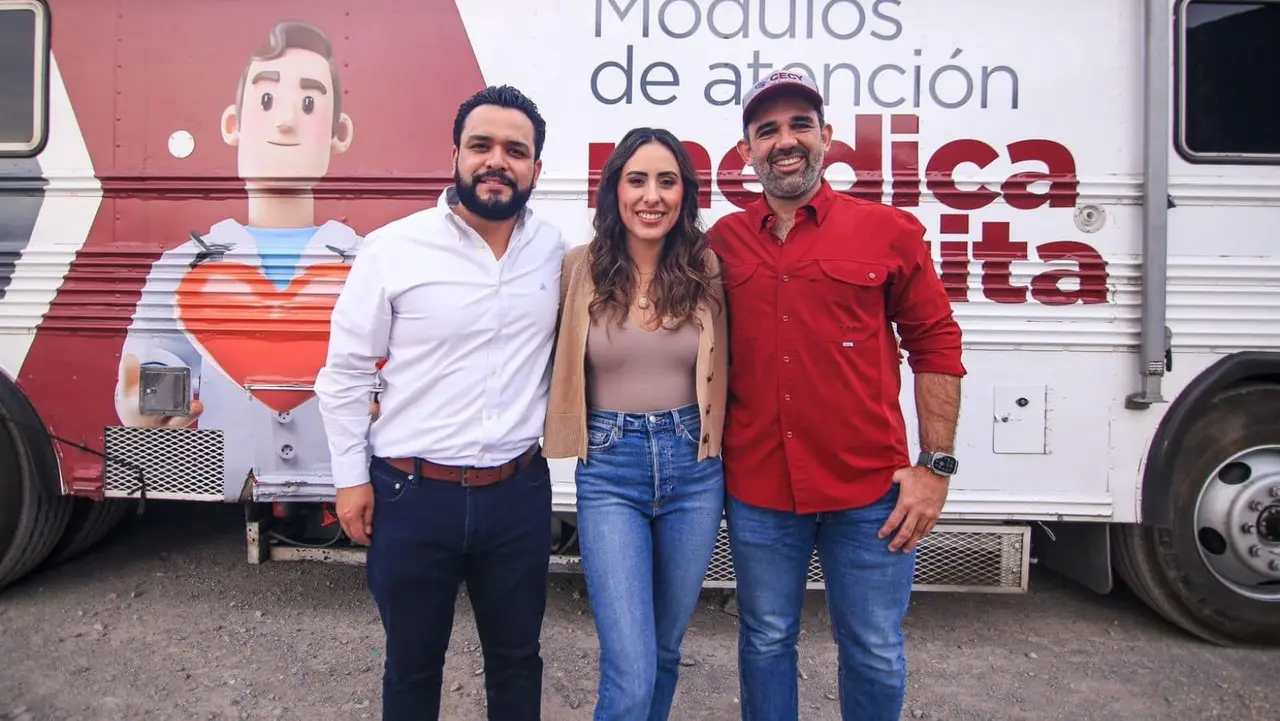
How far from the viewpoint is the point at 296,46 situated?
3182 millimetres

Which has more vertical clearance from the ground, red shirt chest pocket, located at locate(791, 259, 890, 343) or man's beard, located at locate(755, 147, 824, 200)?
man's beard, located at locate(755, 147, 824, 200)

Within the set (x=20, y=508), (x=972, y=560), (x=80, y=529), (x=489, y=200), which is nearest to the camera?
(x=489, y=200)

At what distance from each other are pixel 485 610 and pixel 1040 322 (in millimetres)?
2555

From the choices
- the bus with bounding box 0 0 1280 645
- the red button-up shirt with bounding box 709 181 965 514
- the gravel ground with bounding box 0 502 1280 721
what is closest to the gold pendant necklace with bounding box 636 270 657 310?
the red button-up shirt with bounding box 709 181 965 514

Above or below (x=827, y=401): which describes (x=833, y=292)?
above

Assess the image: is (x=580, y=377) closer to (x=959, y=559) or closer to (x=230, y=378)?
(x=230, y=378)

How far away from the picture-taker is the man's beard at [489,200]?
1.86m

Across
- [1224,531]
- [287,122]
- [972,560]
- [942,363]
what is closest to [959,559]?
[972,560]

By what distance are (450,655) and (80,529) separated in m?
2.20

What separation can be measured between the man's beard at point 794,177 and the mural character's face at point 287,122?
2083 millimetres

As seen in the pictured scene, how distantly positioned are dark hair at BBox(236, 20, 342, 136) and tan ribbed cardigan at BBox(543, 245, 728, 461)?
1.91 m

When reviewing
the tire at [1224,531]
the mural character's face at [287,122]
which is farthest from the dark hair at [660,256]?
the tire at [1224,531]

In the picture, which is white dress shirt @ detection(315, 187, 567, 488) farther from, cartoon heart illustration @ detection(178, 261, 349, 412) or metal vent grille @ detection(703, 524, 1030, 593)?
metal vent grille @ detection(703, 524, 1030, 593)

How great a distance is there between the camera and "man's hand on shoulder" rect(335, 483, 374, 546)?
6.28 ft
